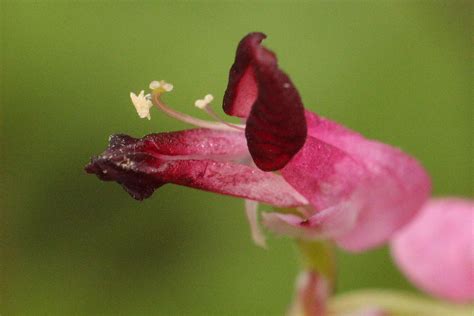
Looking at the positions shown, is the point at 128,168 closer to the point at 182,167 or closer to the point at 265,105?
the point at 182,167

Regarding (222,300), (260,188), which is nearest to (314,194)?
(260,188)

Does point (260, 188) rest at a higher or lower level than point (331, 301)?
higher

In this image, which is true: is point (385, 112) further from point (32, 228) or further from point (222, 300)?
point (32, 228)

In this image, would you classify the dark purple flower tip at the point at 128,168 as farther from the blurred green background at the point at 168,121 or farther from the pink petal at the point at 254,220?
the blurred green background at the point at 168,121

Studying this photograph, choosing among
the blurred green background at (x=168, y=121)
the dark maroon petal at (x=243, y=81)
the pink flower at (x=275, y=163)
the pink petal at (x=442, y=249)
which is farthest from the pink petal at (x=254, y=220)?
the blurred green background at (x=168, y=121)

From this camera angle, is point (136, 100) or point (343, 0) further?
point (343, 0)
